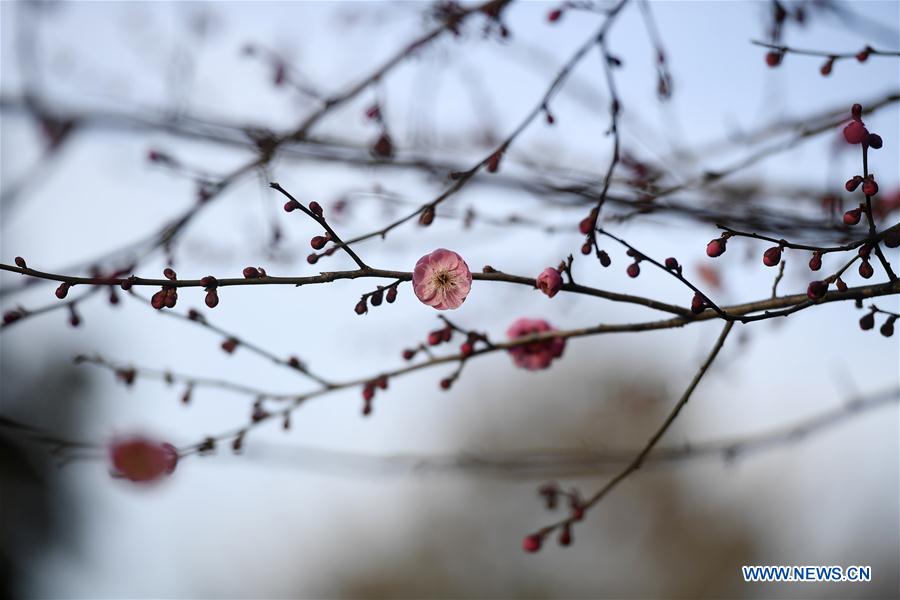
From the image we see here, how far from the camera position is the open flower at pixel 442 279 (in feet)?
4.38

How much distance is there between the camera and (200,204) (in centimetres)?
197

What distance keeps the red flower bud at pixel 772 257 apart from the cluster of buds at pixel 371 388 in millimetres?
942

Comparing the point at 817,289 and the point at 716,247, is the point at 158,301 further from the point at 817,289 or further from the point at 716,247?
the point at 817,289

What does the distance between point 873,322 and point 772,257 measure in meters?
0.33

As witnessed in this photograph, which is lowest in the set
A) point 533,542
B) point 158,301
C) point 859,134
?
point 533,542

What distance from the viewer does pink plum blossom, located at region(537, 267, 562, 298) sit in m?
1.26

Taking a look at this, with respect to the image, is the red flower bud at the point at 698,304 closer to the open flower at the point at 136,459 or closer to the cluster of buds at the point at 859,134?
the cluster of buds at the point at 859,134

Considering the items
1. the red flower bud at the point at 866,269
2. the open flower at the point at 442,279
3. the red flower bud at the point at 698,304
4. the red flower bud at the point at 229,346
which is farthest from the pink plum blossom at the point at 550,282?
the red flower bud at the point at 229,346

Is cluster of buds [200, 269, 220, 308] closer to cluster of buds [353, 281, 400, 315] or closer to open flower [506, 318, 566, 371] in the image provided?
cluster of buds [353, 281, 400, 315]

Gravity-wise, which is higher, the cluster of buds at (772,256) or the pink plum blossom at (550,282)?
the cluster of buds at (772,256)

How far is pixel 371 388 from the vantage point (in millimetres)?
1727

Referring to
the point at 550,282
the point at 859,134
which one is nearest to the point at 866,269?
the point at 859,134

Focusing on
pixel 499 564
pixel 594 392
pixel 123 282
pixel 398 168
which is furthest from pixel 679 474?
pixel 123 282

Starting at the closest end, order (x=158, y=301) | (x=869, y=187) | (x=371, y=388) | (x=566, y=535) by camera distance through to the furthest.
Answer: (x=869, y=187) → (x=158, y=301) → (x=566, y=535) → (x=371, y=388)
